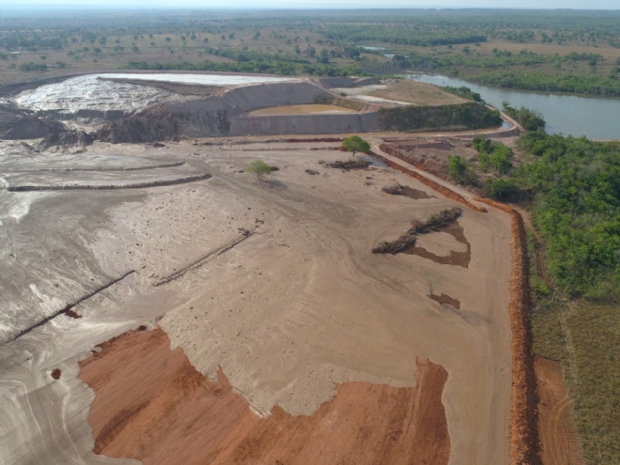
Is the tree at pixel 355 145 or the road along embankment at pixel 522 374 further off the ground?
the tree at pixel 355 145

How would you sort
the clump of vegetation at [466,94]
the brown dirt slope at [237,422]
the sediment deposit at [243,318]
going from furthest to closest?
the clump of vegetation at [466,94] → the sediment deposit at [243,318] → the brown dirt slope at [237,422]

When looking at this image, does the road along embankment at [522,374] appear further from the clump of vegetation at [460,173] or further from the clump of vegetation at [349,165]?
the clump of vegetation at [349,165]

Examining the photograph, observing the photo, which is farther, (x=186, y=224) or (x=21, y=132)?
(x=21, y=132)

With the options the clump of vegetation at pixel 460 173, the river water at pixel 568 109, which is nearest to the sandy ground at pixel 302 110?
the clump of vegetation at pixel 460 173

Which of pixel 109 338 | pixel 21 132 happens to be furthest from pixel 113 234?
pixel 21 132

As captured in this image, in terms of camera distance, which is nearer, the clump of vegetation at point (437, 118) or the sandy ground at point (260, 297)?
the sandy ground at point (260, 297)

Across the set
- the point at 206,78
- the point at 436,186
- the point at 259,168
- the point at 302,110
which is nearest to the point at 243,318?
the point at 259,168

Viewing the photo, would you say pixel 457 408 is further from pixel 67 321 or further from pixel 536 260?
pixel 67 321
